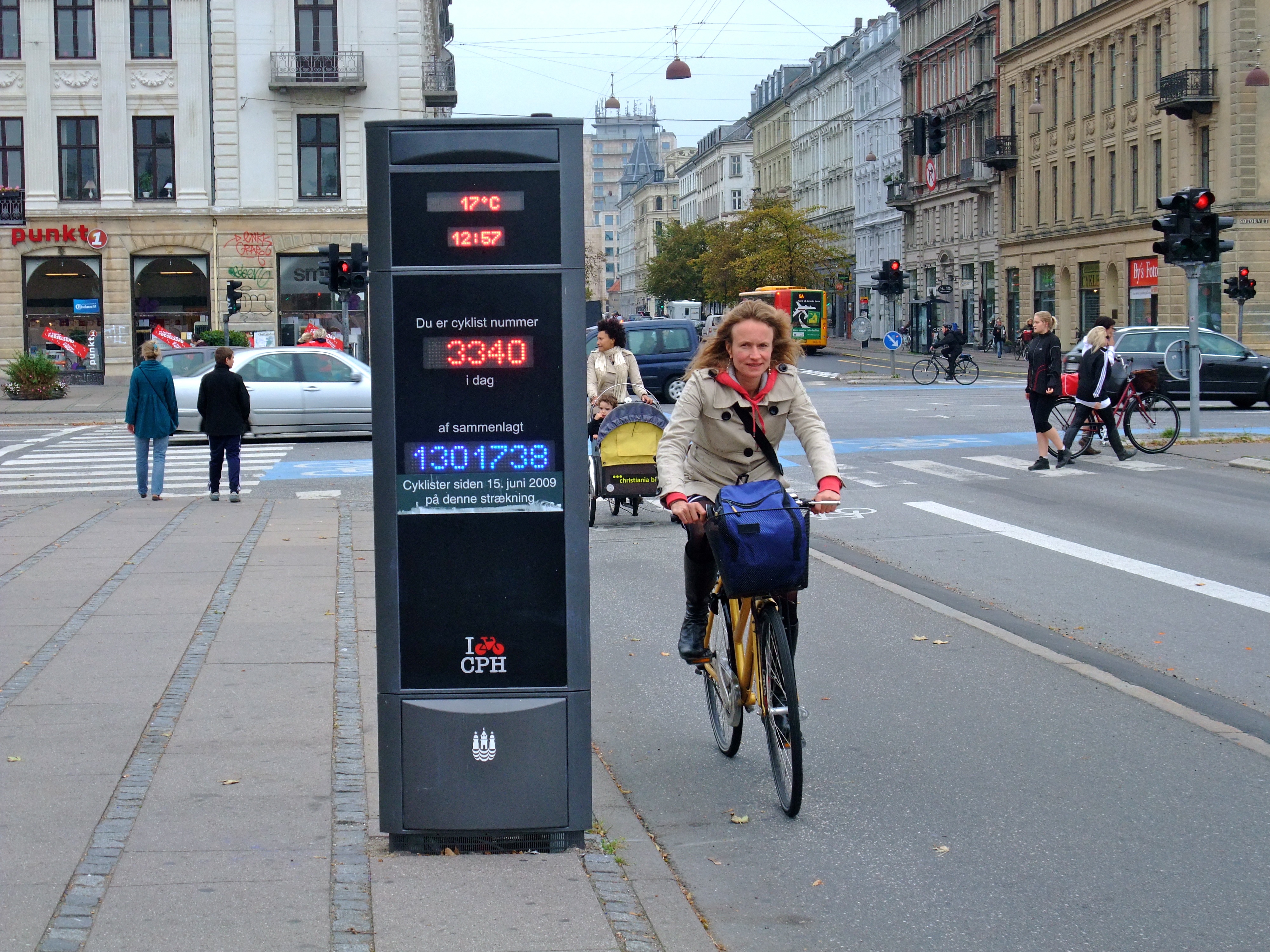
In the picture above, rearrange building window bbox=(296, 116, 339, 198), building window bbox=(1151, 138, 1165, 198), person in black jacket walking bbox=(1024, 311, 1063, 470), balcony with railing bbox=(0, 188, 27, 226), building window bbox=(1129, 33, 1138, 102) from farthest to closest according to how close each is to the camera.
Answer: building window bbox=(1129, 33, 1138, 102)
building window bbox=(1151, 138, 1165, 198)
building window bbox=(296, 116, 339, 198)
balcony with railing bbox=(0, 188, 27, 226)
person in black jacket walking bbox=(1024, 311, 1063, 470)

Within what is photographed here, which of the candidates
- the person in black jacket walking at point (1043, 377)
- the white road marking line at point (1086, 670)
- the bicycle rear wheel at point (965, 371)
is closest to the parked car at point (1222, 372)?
the person in black jacket walking at point (1043, 377)

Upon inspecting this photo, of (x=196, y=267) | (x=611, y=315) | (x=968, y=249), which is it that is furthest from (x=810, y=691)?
(x=968, y=249)

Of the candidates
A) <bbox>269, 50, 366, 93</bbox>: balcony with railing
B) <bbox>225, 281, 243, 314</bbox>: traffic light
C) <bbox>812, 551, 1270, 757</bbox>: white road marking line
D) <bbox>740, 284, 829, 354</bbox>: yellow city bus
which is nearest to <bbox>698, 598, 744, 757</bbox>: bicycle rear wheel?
<bbox>812, 551, 1270, 757</bbox>: white road marking line

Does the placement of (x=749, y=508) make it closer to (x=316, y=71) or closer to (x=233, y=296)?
(x=233, y=296)

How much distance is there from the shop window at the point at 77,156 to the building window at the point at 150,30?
8.12ft

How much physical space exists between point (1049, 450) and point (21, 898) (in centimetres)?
1644

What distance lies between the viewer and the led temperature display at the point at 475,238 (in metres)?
4.65

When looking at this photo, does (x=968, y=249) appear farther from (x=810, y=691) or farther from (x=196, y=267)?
(x=810, y=691)

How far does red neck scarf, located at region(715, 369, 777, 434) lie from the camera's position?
5738 millimetres

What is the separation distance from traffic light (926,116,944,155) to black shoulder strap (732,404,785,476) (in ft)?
121

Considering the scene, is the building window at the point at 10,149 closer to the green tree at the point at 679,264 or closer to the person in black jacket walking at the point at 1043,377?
the person in black jacket walking at the point at 1043,377

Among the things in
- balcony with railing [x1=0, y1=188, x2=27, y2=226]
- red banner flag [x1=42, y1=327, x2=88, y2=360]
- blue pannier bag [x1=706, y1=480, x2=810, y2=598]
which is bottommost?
blue pannier bag [x1=706, y1=480, x2=810, y2=598]

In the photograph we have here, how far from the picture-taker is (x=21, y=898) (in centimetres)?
434

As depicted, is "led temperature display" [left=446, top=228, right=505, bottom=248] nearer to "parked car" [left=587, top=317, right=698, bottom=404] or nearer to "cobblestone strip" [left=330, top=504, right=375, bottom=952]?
"cobblestone strip" [left=330, top=504, right=375, bottom=952]
